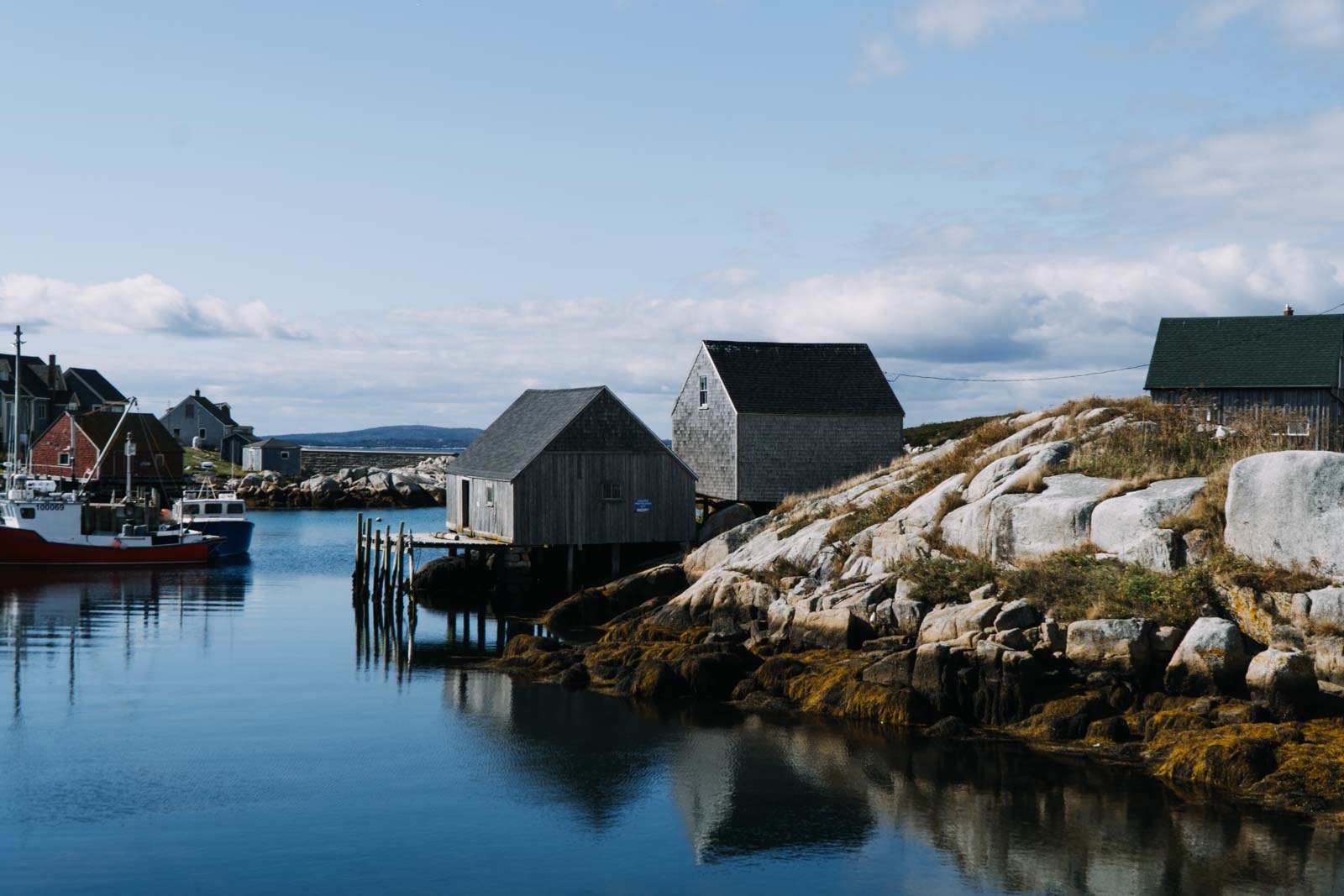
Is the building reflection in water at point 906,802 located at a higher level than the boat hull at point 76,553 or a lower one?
lower

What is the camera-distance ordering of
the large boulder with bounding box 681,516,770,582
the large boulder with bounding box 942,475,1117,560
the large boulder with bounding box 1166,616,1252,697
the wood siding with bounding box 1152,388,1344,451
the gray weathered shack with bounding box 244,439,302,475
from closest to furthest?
the large boulder with bounding box 1166,616,1252,697
the large boulder with bounding box 942,475,1117,560
the large boulder with bounding box 681,516,770,582
the wood siding with bounding box 1152,388,1344,451
the gray weathered shack with bounding box 244,439,302,475

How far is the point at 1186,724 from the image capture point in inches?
768

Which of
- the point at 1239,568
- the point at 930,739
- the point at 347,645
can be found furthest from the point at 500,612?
the point at 1239,568

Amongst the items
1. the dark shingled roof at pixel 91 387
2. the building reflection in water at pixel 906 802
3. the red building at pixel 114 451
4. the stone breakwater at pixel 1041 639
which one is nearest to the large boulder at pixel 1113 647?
the stone breakwater at pixel 1041 639

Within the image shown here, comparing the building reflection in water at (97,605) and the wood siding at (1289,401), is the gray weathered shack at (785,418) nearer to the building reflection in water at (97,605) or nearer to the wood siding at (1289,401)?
the wood siding at (1289,401)

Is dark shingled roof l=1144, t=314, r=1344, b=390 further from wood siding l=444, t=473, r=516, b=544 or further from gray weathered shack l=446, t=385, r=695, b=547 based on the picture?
wood siding l=444, t=473, r=516, b=544

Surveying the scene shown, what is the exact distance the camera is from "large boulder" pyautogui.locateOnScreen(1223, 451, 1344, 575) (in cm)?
2108

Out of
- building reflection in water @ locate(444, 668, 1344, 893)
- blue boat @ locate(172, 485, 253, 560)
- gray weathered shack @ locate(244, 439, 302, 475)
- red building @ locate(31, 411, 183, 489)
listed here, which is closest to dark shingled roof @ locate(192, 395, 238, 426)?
gray weathered shack @ locate(244, 439, 302, 475)

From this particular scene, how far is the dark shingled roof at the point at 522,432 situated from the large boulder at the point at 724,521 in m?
6.28

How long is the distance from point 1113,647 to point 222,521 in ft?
143

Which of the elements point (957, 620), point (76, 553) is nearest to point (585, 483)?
point (957, 620)

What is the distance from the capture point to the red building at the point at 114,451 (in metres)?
74.8

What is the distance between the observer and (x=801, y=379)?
46750 mm

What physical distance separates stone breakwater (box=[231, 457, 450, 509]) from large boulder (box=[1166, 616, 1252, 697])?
7282 centimetres
